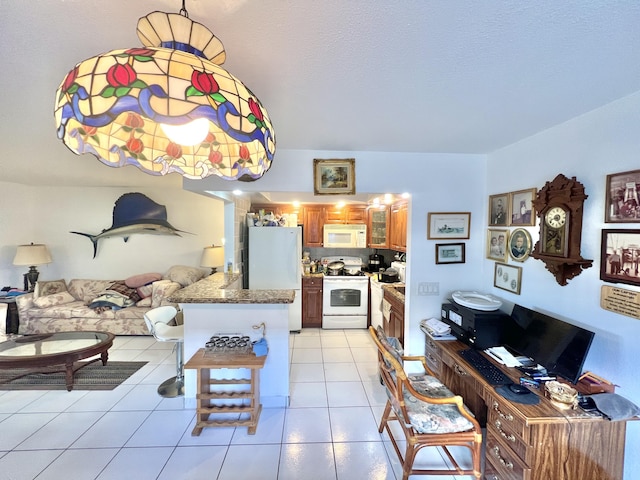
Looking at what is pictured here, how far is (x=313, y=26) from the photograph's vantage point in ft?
3.13

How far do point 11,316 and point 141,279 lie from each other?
61.0 inches

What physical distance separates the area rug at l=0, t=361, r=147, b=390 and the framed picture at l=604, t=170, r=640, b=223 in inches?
164

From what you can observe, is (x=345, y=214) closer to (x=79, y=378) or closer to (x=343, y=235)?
(x=343, y=235)

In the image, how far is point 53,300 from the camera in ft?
12.7

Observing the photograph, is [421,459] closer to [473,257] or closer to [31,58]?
[473,257]

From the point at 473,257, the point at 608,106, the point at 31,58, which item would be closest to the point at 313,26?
the point at 31,58

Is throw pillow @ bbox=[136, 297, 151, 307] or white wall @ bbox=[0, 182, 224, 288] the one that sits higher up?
white wall @ bbox=[0, 182, 224, 288]

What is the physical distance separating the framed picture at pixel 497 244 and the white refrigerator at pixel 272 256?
2318mm

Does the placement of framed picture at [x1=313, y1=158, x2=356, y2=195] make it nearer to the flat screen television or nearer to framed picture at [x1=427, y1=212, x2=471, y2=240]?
framed picture at [x1=427, y1=212, x2=471, y2=240]

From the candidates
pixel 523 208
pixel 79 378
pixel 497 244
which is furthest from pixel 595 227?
pixel 79 378

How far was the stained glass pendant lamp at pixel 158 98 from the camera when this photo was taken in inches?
23.3

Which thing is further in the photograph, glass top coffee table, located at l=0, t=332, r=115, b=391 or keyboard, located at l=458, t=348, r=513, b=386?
glass top coffee table, located at l=0, t=332, r=115, b=391

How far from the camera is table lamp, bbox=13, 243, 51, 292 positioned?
388 cm

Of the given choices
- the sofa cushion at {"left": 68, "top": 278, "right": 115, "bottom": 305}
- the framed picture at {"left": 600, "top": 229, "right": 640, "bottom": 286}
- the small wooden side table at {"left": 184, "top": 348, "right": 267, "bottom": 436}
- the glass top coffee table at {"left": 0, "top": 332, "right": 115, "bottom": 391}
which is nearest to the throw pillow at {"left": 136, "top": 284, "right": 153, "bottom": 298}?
the sofa cushion at {"left": 68, "top": 278, "right": 115, "bottom": 305}
